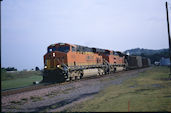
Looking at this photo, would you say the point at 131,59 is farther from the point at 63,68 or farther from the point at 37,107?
the point at 37,107

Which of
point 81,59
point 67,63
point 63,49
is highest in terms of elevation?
point 63,49

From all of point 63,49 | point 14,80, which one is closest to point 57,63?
point 63,49

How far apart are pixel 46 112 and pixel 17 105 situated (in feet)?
9.49

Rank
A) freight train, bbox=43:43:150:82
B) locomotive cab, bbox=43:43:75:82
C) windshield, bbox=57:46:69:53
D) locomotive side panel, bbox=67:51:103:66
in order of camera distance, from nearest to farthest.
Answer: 1. locomotive cab, bbox=43:43:75:82
2. freight train, bbox=43:43:150:82
3. locomotive side panel, bbox=67:51:103:66
4. windshield, bbox=57:46:69:53

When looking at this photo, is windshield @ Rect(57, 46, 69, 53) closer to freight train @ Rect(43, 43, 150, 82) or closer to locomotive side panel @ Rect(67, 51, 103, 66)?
freight train @ Rect(43, 43, 150, 82)

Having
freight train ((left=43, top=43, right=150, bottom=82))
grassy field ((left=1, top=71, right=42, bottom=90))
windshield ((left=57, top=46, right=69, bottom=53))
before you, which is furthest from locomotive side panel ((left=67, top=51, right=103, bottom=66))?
grassy field ((left=1, top=71, right=42, bottom=90))

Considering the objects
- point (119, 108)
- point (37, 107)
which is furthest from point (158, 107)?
point (37, 107)

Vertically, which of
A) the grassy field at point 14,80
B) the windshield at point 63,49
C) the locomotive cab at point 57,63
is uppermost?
the windshield at point 63,49

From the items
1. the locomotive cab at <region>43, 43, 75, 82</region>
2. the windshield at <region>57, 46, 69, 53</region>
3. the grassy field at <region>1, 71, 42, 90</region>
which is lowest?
the grassy field at <region>1, 71, 42, 90</region>

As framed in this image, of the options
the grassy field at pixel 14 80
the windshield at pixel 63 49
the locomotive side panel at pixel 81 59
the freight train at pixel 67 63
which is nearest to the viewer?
the freight train at pixel 67 63

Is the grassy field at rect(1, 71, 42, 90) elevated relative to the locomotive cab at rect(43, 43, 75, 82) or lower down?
lower down

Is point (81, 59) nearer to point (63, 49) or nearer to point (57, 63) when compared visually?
point (63, 49)

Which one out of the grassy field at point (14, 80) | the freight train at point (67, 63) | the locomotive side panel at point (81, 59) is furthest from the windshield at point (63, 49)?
the grassy field at point (14, 80)

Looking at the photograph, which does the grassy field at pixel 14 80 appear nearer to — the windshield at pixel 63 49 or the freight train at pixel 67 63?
the freight train at pixel 67 63
